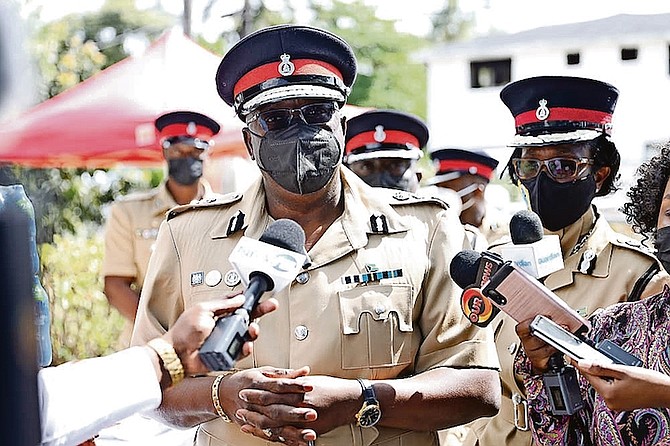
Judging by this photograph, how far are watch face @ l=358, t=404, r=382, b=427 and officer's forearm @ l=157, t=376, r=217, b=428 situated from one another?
1.44ft

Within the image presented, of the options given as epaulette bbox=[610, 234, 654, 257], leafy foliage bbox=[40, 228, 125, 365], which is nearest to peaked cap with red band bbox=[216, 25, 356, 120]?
epaulette bbox=[610, 234, 654, 257]

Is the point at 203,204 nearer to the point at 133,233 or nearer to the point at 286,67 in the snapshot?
the point at 286,67

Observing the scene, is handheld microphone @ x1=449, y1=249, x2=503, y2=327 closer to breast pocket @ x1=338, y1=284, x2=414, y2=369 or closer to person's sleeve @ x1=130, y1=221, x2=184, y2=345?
breast pocket @ x1=338, y1=284, x2=414, y2=369

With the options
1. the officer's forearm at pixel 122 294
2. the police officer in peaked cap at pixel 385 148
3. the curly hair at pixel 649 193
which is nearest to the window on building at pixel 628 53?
the police officer in peaked cap at pixel 385 148

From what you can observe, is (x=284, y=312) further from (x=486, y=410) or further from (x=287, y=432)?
(x=486, y=410)

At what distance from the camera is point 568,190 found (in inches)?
151

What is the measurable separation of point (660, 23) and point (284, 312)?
3077cm

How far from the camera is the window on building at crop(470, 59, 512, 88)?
34688 millimetres

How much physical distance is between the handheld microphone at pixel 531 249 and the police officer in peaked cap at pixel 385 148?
10.2ft

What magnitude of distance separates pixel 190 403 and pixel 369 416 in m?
0.54

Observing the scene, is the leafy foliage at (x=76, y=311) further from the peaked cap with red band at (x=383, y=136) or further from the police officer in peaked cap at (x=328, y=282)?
the police officer in peaked cap at (x=328, y=282)

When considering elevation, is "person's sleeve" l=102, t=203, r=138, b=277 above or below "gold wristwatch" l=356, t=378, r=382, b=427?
above

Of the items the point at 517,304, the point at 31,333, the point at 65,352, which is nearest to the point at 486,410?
the point at 517,304

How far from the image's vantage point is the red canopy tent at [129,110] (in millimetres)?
10031
